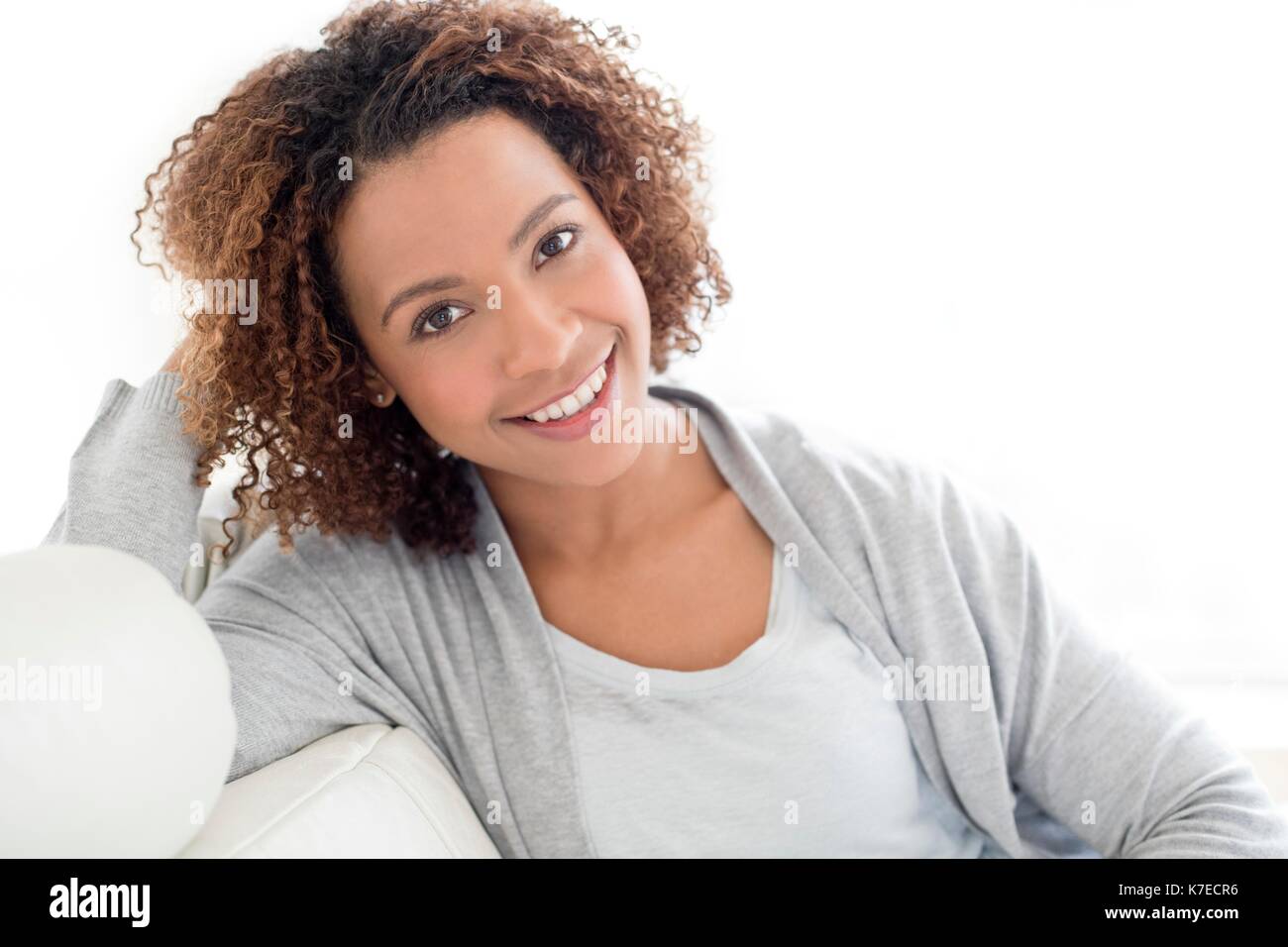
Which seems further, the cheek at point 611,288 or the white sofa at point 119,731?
the cheek at point 611,288

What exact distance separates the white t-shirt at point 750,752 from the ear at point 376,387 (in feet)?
1.21

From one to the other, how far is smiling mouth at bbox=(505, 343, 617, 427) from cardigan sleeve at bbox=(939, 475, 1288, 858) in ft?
1.57

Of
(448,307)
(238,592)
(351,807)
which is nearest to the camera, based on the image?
(351,807)

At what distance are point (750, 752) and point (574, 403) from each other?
0.45 m

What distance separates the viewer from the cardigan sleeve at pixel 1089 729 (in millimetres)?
1212

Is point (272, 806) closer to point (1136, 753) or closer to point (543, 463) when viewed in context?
point (543, 463)

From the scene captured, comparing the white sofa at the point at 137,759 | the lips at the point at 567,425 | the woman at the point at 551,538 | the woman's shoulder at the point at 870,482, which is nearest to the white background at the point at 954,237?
the woman's shoulder at the point at 870,482

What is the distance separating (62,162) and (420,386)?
92 cm

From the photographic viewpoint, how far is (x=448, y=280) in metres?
1.18

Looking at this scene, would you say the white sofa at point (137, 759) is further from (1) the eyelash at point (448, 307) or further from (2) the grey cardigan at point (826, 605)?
(1) the eyelash at point (448, 307)

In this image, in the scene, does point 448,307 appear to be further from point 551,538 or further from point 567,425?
point 551,538

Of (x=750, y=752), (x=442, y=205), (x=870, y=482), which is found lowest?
(x=750, y=752)

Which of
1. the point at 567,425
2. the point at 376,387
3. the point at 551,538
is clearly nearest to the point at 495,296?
the point at 567,425

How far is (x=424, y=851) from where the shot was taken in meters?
1.15
